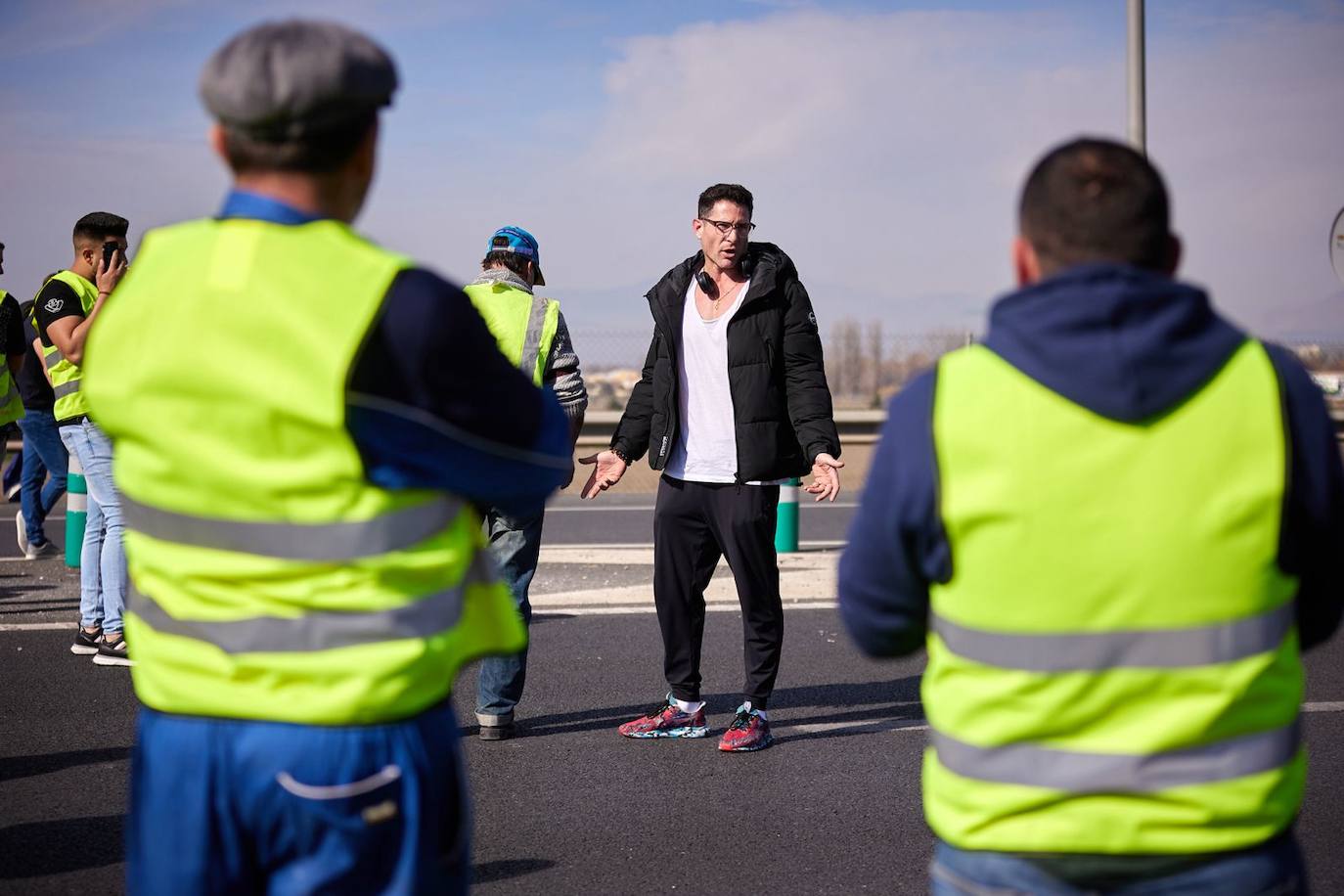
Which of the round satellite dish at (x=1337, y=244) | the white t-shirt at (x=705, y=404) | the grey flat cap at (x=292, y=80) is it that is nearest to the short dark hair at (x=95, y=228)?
the white t-shirt at (x=705, y=404)

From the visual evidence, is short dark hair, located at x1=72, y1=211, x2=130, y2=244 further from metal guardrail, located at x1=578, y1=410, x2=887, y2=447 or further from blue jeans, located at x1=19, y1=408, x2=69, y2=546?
metal guardrail, located at x1=578, y1=410, x2=887, y2=447

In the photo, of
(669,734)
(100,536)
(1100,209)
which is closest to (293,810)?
(1100,209)

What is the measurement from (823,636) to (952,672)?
19.4 ft

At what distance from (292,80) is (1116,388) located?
1192 millimetres

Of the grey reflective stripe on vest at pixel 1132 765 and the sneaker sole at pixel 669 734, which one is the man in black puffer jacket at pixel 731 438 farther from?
the grey reflective stripe on vest at pixel 1132 765

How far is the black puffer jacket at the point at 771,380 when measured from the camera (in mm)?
5820

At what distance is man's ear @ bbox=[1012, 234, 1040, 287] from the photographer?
2.09m

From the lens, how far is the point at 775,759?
5.66 m

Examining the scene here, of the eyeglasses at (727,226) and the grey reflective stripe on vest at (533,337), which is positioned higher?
the eyeglasses at (727,226)

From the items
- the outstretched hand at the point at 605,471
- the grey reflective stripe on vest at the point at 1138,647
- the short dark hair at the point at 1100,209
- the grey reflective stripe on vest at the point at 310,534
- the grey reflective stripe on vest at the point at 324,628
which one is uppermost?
the short dark hair at the point at 1100,209

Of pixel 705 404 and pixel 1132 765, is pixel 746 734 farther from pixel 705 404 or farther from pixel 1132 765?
pixel 1132 765

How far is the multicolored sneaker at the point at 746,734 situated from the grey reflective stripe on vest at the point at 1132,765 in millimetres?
3775

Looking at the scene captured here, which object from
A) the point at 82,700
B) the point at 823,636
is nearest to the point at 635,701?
the point at 823,636

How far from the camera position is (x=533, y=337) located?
18.5ft
